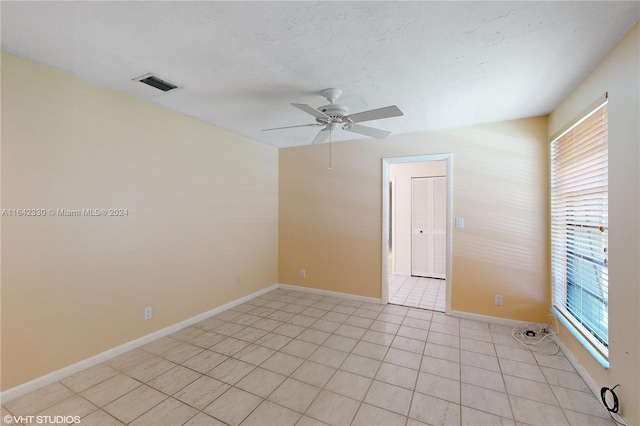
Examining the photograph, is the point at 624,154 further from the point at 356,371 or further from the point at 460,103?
the point at 356,371

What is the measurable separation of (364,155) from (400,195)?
206 cm

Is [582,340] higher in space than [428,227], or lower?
lower

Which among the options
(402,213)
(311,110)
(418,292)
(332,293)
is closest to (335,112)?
(311,110)

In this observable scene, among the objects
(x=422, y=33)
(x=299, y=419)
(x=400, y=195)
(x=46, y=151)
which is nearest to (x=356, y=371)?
(x=299, y=419)

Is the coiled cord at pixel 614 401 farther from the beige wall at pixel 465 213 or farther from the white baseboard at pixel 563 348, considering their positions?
the beige wall at pixel 465 213

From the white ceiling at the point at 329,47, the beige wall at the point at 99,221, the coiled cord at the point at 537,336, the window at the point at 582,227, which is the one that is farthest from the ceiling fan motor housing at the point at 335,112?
the coiled cord at the point at 537,336

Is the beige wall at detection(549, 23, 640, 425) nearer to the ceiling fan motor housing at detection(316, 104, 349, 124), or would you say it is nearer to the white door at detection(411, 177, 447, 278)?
the ceiling fan motor housing at detection(316, 104, 349, 124)

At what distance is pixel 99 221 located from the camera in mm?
2381

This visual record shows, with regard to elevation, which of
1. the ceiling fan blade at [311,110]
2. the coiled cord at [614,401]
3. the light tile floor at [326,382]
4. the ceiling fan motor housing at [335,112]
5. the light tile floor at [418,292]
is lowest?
the light tile floor at [326,382]

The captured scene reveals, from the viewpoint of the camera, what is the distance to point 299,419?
5.72 feet

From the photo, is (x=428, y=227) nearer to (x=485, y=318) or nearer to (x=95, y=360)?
(x=485, y=318)

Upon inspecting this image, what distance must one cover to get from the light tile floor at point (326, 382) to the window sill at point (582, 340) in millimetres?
292

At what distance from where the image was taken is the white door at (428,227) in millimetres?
5277

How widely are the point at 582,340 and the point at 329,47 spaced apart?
9.54 ft
